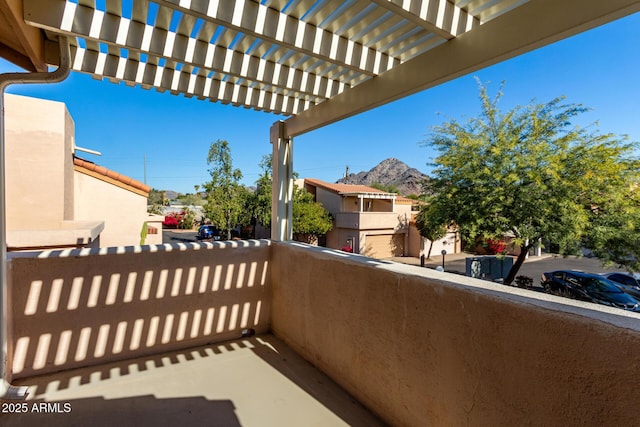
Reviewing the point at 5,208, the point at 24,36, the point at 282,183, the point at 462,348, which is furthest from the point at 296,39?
the point at 5,208

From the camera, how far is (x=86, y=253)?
2.69 meters

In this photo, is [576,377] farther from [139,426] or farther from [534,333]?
[139,426]

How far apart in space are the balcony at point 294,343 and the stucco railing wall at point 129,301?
0.04ft

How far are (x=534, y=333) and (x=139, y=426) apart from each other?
244 cm

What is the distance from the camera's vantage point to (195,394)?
239 centimetres

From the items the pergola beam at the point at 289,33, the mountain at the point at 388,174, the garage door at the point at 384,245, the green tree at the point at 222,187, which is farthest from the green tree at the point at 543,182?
the mountain at the point at 388,174

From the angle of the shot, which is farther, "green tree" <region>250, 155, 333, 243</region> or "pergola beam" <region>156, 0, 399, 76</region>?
"green tree" <region>250, 155, 333, 243</region>

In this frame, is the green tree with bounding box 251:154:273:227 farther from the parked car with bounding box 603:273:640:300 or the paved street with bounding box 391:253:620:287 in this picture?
the parked car with bounding box 603:273:640:300

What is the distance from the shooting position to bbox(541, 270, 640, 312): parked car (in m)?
7.89

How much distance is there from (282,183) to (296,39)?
1.96m

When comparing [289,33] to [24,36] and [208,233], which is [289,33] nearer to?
[24,36]

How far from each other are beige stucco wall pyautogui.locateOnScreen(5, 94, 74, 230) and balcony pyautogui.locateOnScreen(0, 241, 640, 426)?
3686mm

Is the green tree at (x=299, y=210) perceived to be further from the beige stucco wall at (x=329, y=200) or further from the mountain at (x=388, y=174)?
the mountain at (x=388, y=174)

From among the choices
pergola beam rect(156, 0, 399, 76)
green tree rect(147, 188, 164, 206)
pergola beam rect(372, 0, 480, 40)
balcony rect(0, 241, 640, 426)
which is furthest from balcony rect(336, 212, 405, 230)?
green tree rect(147, 188, 164, 206)
